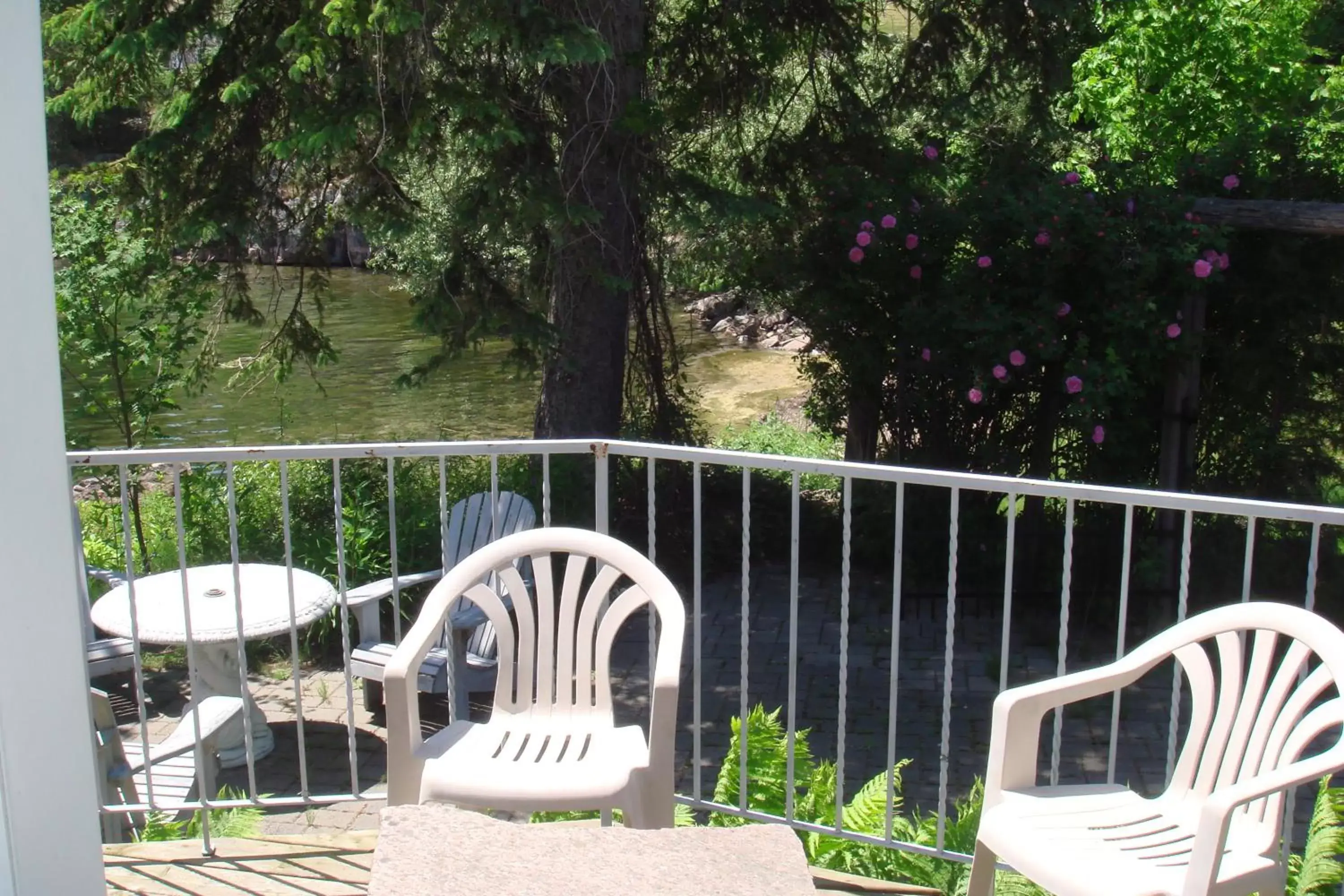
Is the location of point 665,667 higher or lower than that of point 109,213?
lower

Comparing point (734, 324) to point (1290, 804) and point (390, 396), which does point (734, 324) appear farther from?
point (1290, 804)

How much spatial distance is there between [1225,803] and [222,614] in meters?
4.27

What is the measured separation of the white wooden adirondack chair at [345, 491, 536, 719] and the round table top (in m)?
0.24

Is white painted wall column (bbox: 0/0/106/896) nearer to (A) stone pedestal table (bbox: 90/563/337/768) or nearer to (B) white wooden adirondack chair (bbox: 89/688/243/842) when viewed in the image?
(B) white wooden adirondack chair (bbox: 89/688/243/842)

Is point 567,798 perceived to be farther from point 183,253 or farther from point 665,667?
point 183,253

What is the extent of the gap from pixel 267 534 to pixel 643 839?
6.51 m

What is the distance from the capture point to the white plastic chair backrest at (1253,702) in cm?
238

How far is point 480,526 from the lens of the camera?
6.48 meters

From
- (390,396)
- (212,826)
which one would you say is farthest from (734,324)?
(212,826)

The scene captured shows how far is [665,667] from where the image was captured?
2770mm

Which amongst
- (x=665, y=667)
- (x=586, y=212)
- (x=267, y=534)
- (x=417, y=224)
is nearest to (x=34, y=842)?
(x=665, y=667)

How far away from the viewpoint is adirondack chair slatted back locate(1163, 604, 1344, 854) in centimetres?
238

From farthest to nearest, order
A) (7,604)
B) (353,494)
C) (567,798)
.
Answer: (353,494), (567,798), (7,604)

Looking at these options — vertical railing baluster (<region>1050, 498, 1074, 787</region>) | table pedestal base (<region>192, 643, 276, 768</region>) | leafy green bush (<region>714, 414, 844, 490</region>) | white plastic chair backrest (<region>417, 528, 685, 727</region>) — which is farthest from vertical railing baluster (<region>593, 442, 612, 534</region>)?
leafy green bush (<region>714, 414, 844, 490</region>)
